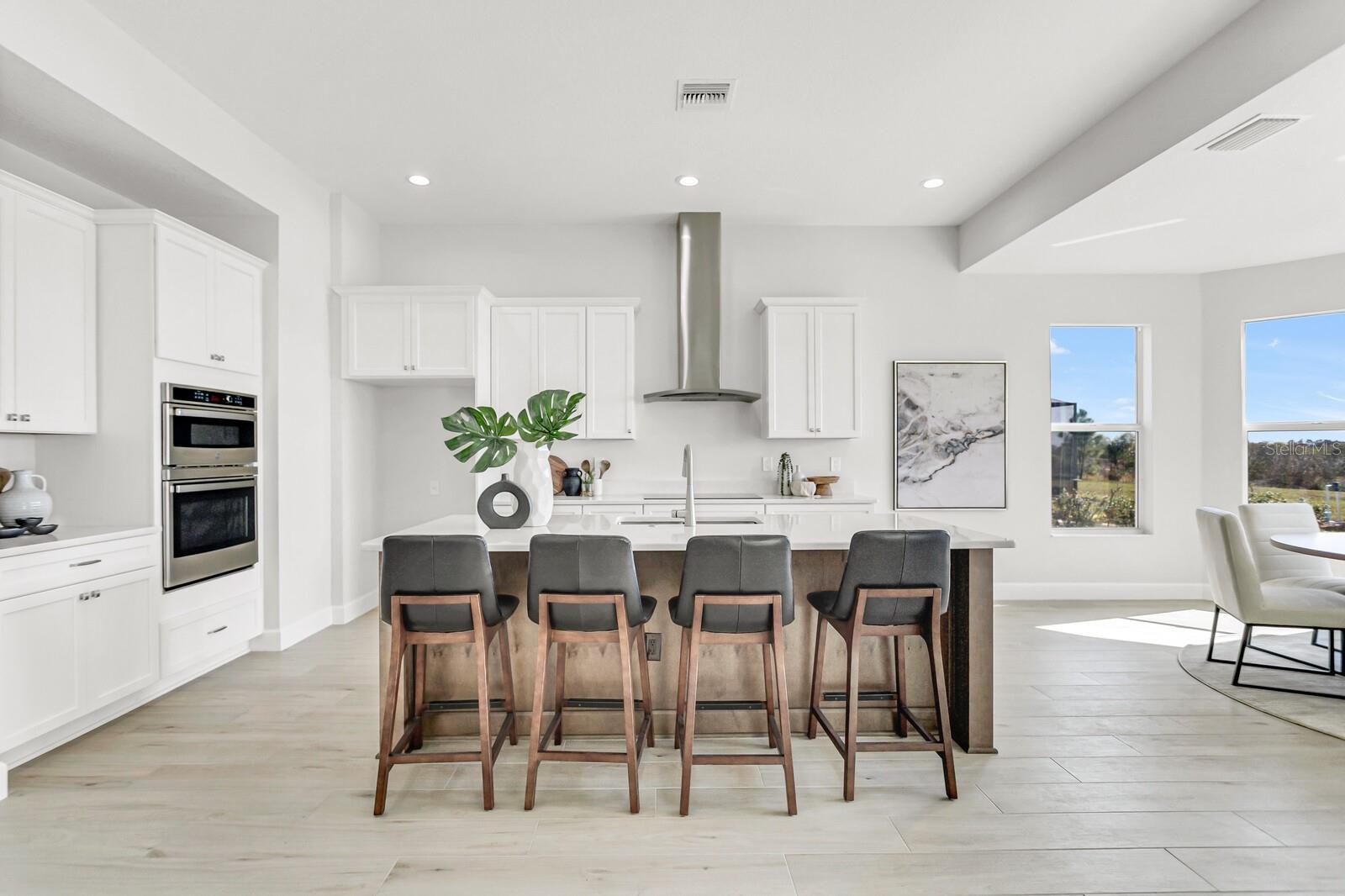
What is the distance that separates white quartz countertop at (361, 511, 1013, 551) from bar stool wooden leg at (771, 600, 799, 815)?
35 cm

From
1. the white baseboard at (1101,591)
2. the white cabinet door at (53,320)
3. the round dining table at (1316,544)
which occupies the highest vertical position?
the white cabinet door at (53,320)

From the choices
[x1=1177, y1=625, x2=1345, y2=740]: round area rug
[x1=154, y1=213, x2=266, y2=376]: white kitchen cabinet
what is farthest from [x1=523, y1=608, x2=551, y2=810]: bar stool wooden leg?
[x1=1177, y1=625, x2=1345, y2=740]: round area rug

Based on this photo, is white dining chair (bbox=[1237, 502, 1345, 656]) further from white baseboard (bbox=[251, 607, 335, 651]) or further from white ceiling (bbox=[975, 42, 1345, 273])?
white baseboard (bbox=[251, 607, 335, 651])

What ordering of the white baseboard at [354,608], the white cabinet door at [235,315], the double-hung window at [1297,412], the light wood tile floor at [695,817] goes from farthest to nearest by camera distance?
the double-hung window at [1297,412]
the white baseboard at [354,608]
the white cabinet door at [235,315]
the light wood tile floor at [695,817]

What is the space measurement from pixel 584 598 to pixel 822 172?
3345 millimetres

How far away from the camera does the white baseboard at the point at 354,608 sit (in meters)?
4.77

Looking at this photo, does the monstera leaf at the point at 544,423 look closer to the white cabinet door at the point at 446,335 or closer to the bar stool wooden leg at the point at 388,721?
the bar stool wooden leg at the point at 388,721

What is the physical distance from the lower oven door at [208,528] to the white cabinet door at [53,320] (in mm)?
519

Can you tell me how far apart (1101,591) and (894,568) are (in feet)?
13.7

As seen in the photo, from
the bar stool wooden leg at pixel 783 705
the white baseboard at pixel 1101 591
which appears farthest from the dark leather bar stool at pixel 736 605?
the white baseboard at pixel 1101 591

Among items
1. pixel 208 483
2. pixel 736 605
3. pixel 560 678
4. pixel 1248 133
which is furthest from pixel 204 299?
pixel 1248 133

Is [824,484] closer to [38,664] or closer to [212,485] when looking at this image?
[212,485]

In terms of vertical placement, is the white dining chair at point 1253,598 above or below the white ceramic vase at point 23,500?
below

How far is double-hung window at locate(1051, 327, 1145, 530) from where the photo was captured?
566cm
